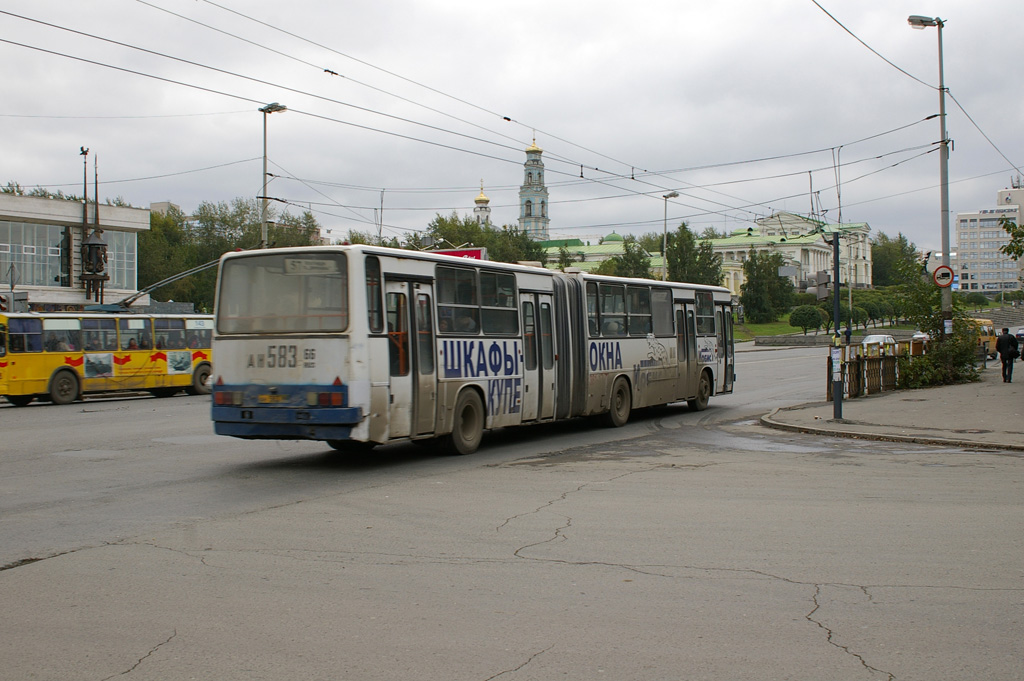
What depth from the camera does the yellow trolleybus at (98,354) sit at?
2695 cm

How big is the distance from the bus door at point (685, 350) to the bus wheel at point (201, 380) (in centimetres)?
1777

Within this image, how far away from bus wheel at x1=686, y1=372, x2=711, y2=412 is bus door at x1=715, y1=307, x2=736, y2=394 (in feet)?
1.68

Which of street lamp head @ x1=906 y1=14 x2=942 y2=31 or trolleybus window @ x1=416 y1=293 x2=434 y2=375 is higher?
street lamp head @ x1=906 y1=14 x2=942 y2=31

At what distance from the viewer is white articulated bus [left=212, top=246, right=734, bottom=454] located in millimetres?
11945

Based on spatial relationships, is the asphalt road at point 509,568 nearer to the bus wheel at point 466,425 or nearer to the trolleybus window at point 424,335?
the bus wheel at point 466,425

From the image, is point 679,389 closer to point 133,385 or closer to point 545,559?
point 545,559

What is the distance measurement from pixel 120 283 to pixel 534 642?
57574mm

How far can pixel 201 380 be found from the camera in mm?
32312

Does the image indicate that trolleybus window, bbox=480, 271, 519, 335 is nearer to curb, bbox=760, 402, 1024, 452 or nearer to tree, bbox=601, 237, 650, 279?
curb, bbox=760, 402, 1024, 452

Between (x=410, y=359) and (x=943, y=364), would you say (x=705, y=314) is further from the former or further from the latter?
(x=410, y=359)

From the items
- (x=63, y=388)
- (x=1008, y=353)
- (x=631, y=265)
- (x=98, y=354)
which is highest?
(x=631, y=265)

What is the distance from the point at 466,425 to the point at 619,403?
556 centimetres

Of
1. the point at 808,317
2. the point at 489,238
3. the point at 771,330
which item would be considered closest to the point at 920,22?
the point at 808,317

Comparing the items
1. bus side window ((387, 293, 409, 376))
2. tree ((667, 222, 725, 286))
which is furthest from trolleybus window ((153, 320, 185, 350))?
tree ((667, 222, 725, 286))
